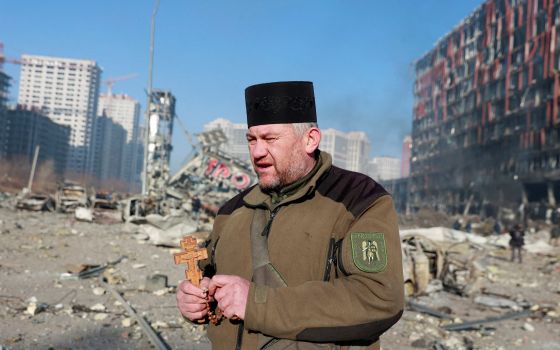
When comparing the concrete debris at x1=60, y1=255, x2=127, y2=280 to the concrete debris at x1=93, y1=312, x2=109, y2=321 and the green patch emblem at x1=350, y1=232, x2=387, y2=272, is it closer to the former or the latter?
the concrete debris at x1=93, y1=312, x2=109, y2=321

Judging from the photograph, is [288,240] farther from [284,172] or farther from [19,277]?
[19,277]

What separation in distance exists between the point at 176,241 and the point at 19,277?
24.2ft

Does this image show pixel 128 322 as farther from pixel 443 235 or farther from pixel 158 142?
pixel 158 142

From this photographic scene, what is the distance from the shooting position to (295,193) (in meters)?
1.96

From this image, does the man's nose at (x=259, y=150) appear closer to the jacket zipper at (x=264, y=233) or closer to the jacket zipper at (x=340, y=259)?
the jacket zipper at (x=264, y=233)

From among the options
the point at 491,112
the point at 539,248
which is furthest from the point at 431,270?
the point at 491,112

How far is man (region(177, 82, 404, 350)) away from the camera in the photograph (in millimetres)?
1570

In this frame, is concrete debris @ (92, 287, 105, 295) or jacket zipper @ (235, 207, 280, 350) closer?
jacket zipper @ (235, 207, 280, 350)

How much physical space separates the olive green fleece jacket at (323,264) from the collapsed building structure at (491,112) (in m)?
47.8

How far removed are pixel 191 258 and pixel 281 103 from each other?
0.73 m

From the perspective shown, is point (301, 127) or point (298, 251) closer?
point (298, 251)

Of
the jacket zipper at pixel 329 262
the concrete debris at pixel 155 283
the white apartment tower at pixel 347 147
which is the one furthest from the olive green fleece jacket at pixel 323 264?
the white apartment tower at pixel 347 147

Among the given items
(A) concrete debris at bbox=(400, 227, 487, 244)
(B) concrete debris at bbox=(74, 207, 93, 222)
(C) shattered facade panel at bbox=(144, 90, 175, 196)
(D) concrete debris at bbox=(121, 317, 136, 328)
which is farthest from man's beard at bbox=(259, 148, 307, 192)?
(C) shattered facade panel at bbox=(144, 90, 175, 196)

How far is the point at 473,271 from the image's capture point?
11.7 m
